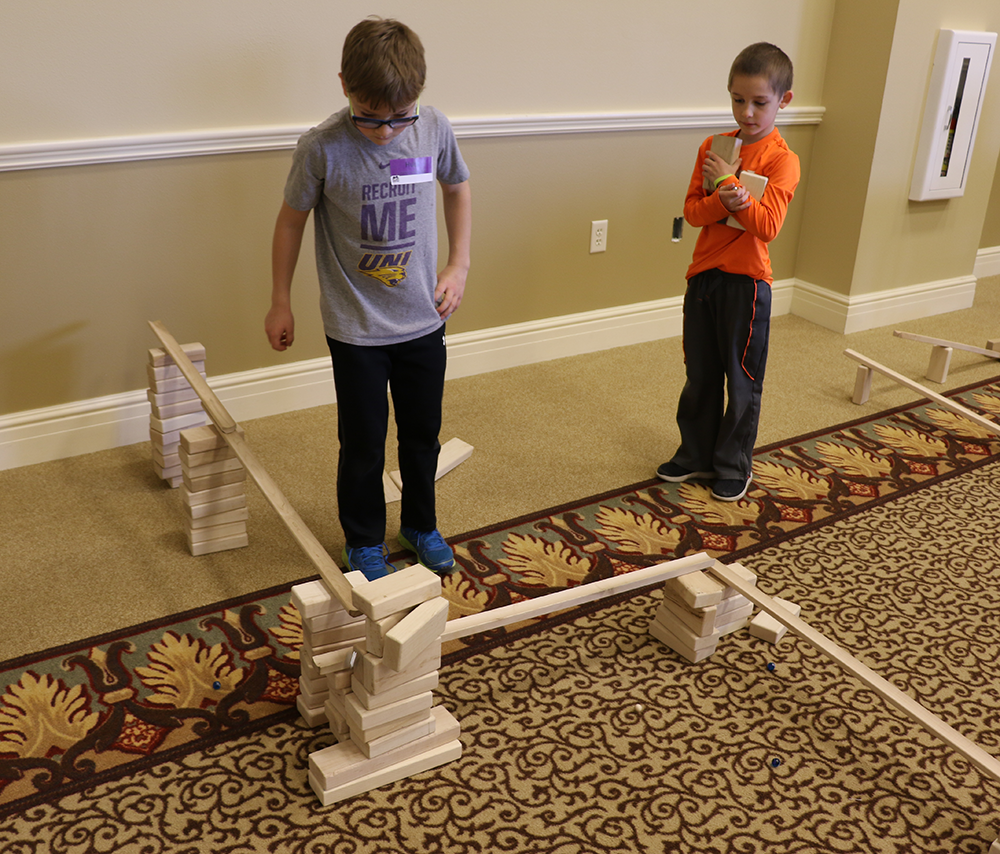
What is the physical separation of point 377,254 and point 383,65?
0.34 meters

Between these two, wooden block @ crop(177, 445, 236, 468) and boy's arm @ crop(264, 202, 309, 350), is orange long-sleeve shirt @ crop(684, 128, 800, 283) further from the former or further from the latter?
wooden block @ crop(177, 445, 236, 468)

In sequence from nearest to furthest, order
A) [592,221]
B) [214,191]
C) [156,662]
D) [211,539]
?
[156,662] → [211,539] → [214,191] → [592,221]

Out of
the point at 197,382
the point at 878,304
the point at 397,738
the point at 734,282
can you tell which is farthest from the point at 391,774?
the point at 878,304

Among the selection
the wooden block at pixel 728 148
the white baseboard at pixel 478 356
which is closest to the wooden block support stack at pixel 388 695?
the wooden block at pixel 728 148

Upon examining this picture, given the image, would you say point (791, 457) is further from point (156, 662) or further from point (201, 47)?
point (201, 47)

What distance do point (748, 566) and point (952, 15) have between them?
2.46 metres

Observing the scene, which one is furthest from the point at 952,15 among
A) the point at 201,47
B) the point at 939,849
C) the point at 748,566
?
the point at 939,849

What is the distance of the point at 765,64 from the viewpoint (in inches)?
74.0

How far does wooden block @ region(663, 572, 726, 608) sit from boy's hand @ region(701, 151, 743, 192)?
2.98 ft

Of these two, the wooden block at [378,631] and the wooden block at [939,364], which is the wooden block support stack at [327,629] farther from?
the wooden block at [939,364]

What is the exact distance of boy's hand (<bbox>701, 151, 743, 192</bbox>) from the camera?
6.53 feet

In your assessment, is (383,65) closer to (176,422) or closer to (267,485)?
(267,485)

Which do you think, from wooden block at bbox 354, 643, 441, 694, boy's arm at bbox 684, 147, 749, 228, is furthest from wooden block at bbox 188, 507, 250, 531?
boy's arm at bbox 684, 147, 749, 228

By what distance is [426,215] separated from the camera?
169cm
